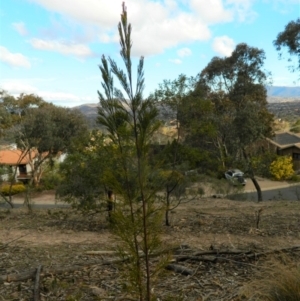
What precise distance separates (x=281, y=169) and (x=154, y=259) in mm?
24338

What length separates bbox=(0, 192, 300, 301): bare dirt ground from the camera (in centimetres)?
394

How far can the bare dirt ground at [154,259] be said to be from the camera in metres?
3.94

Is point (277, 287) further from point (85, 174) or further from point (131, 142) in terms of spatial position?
point (85, 174)

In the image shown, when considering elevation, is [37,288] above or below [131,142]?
below

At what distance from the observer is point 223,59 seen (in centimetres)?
2681

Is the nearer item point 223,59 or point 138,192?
point 138,192

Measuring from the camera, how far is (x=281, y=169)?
89.9 feet

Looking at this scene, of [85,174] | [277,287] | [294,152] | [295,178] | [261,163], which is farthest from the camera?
[294,152]

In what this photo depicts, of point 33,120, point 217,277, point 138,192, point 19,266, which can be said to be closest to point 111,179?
point 138,192

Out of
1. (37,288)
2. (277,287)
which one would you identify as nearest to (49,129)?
(37,288)

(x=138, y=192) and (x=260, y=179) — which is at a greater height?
(x=138, y=192)

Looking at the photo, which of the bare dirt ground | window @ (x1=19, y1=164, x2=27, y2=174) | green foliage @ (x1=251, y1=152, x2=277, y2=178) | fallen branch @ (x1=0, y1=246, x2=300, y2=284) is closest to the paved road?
green foliage @ (x1=251, y1=152, x2=277, y2=178)

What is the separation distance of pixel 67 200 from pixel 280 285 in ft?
22.5

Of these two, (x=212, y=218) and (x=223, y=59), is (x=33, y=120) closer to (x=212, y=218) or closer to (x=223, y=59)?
(x=223, y=59)
